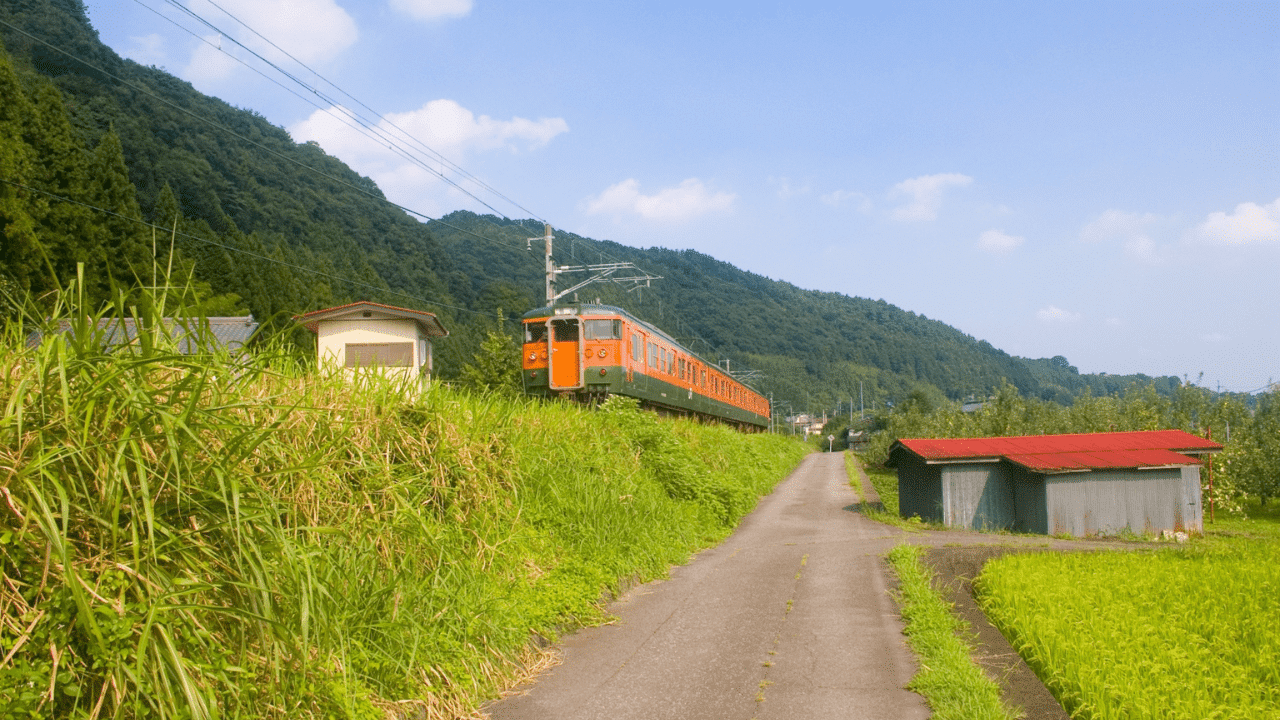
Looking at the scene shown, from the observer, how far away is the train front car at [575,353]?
18.2m

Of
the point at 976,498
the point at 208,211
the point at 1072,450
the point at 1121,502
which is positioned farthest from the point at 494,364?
the point at 208,211

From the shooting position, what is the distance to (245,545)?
3.44 metres

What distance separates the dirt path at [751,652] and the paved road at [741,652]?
0.04ft

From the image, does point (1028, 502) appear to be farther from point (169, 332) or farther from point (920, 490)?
point (169, 332)

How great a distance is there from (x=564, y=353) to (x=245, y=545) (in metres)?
15.3

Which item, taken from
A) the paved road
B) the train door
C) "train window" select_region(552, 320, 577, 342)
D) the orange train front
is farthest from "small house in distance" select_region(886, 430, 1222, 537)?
"train window" select_region(552, 320, 577, 342)

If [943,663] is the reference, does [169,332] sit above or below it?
above

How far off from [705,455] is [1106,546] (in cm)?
706

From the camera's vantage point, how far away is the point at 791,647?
20.6 feet

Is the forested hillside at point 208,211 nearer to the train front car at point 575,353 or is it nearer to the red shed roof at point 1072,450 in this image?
the train front car at point 575,353

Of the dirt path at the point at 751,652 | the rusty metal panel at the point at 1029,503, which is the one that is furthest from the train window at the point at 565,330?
the rusty metal panel at the point at 1029,503

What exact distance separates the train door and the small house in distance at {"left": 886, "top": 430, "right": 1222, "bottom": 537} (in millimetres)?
6943

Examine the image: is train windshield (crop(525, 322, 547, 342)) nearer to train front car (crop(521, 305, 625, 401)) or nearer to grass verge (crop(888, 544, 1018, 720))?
train front car (crop(521, 305, 625, 401))

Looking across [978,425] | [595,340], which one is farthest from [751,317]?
[595,340]
